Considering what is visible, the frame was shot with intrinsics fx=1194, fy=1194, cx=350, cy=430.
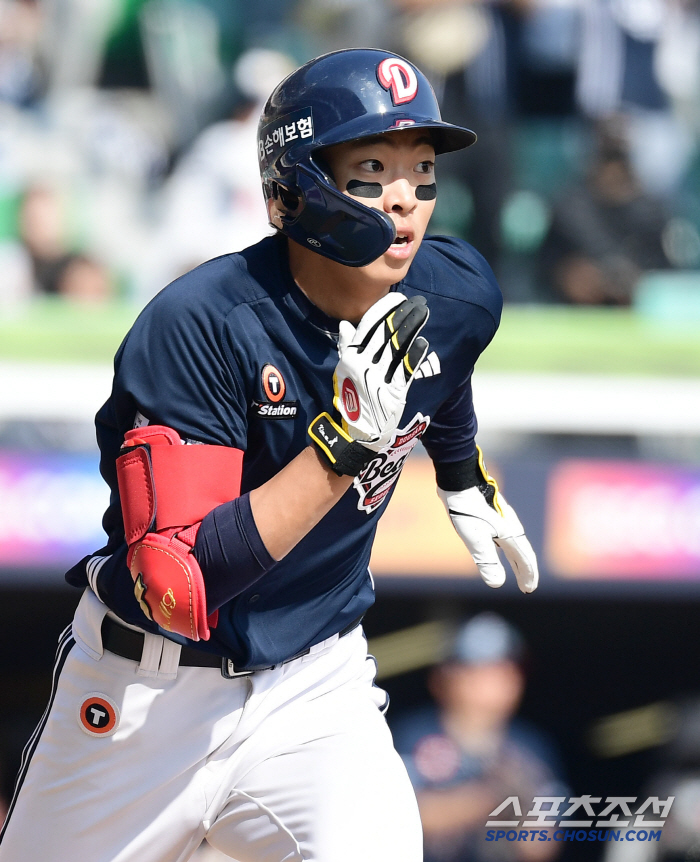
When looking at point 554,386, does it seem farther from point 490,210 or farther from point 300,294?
point 300,294

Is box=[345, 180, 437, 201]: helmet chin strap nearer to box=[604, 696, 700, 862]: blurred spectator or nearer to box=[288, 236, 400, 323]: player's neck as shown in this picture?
box=[288, 236, 400, 323]: player's neck

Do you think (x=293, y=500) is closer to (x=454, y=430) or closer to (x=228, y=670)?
(x=228, y=670)

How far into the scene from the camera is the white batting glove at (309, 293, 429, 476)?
6.56 feet

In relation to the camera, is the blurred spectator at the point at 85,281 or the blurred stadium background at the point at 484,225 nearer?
the blurred stadium background at the point at 484,225

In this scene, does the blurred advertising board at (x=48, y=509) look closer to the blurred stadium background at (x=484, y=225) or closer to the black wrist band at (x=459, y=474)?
the blurred stadium background at (x=484, y=225)

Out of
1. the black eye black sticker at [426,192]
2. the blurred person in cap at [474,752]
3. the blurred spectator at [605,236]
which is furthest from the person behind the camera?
the blurred spectator at [605,236]

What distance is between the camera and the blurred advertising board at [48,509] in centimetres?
489

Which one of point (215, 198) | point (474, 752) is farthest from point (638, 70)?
point (474, 752)

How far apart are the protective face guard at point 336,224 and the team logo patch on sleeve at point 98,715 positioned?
3.21 feet

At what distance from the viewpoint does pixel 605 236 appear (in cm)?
577

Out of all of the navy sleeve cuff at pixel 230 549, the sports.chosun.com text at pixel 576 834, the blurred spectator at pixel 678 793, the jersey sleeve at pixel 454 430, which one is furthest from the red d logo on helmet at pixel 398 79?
the blurred spectator at pixel 678 793

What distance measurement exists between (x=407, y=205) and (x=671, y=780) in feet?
14.6

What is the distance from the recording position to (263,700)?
2375 mm

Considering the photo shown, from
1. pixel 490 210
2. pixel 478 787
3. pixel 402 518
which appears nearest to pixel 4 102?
pixel 490 210
